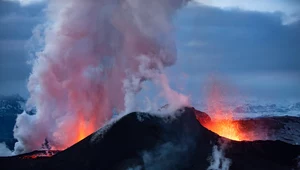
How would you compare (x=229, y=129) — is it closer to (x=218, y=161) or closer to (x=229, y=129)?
(x=229, y=129)

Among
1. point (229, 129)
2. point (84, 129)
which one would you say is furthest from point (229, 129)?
point (84, 129)

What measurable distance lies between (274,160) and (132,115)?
20107 mm

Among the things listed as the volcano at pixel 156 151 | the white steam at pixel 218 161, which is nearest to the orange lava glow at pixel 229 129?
the volcano at pixel 156 151

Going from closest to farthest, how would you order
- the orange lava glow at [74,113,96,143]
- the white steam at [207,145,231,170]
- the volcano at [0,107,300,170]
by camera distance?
the volcano at [0,107,300,170] → the white steam at [207,145,231,170] → the orange lava glow at [74,113,96,143]

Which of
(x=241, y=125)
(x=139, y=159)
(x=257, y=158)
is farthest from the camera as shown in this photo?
(x=241, y=125)

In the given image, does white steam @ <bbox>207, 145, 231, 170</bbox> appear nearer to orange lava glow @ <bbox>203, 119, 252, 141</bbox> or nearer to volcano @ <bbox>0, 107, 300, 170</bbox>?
volcano @ <bbox>0, 107, 300, 170</bbox>

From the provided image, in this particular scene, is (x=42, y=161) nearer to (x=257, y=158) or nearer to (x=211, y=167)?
(x=211, y=167)

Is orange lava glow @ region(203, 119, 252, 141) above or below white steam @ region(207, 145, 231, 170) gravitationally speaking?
above

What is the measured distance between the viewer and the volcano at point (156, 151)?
177 ft

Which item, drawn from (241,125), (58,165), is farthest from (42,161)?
(241,125)

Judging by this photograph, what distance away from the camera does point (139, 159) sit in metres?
53.4

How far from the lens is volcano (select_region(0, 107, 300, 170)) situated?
53.9 metres

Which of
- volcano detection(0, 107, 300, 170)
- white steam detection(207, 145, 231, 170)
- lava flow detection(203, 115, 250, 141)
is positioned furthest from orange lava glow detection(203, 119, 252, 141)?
white steam detection(207, 145, 231, 170)

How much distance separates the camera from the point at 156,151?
5491 centimetres
